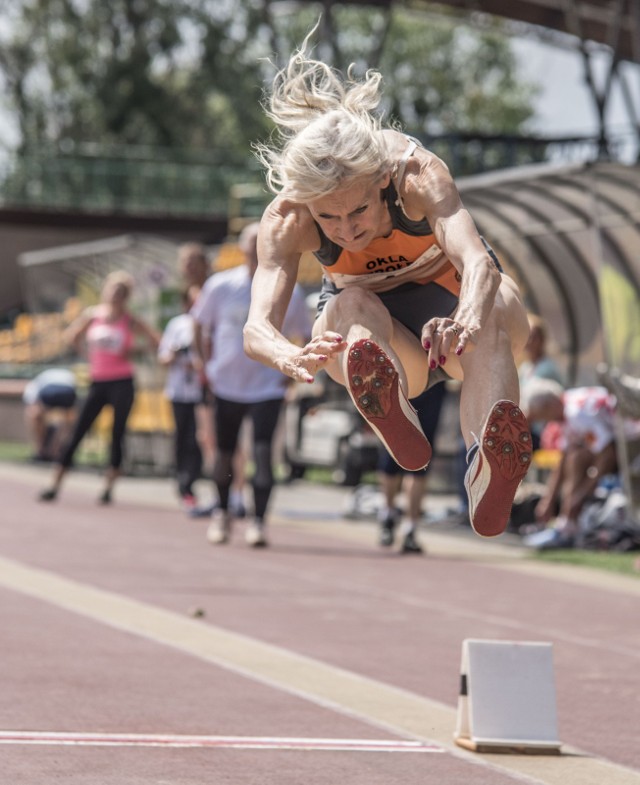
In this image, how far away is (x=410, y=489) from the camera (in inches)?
461

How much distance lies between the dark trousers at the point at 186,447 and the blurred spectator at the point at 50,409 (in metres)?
5.94

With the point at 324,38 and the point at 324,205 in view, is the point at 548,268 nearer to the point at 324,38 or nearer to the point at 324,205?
the point at 324,38

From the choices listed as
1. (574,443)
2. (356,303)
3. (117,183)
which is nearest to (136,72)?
(117,183)

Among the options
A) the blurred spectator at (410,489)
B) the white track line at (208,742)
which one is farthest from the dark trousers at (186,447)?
the white track line at (208,742)

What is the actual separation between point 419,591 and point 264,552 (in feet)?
6.63

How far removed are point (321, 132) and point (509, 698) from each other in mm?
2035

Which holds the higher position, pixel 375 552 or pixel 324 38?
pixel 324 38

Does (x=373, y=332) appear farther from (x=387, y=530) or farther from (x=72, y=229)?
(x=72, y=229)

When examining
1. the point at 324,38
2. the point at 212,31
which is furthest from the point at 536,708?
the point at 212,31

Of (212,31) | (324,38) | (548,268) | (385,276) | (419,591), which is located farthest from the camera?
(212,31)

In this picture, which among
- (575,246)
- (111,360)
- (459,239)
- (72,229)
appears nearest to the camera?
(459,239)

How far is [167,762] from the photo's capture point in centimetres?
532

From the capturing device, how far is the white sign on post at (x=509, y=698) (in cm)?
573

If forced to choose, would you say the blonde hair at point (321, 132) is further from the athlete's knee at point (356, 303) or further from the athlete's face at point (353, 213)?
the athlete's knee at point (356, 303)
